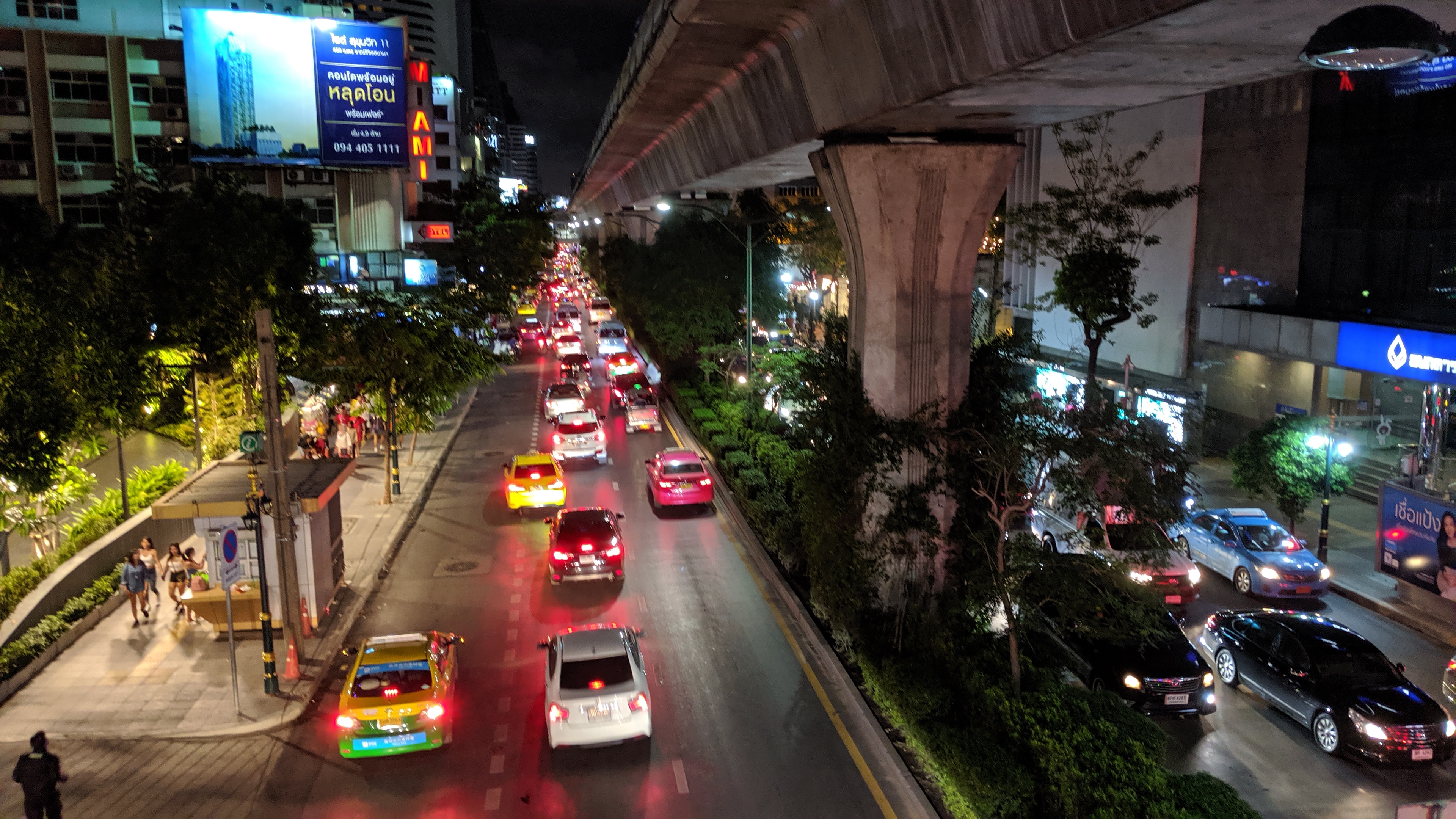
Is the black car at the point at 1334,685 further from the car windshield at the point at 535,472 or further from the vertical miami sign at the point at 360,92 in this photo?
the vertical miami sign at the point at 360,92

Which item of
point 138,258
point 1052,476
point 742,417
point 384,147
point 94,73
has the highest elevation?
point 94,73

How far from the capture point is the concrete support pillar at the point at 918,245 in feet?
45.8

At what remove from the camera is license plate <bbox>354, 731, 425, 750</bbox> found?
1220cm

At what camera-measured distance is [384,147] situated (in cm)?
5544

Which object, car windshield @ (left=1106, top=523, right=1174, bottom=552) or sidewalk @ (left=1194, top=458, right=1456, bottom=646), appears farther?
sidewalk @ (left=1194, top=458, right=1456, bottom=646)

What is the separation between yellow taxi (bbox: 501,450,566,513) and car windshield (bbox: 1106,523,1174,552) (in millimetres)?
16319

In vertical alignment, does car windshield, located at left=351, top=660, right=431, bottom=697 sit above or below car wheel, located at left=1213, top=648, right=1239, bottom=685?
above

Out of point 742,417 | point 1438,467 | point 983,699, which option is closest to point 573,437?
point 742,417

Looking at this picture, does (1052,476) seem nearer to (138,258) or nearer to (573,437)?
(573,437)

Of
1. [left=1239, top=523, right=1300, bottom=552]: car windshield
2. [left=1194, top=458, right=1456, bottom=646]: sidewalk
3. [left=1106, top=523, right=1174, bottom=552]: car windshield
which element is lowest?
[left=1194, top=458, right=1456, bottom=646]: sidewalk

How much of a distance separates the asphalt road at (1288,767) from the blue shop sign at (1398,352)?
28.4ft

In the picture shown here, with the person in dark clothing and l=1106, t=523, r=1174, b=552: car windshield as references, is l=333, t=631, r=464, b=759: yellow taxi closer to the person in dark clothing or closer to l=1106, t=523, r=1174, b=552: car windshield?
the person in dark clothing

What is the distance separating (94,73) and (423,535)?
46.8 metres

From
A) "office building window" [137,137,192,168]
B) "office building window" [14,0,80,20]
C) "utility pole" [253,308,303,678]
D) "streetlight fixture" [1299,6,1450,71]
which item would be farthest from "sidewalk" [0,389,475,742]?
"office building window" [14,0,80,20]
